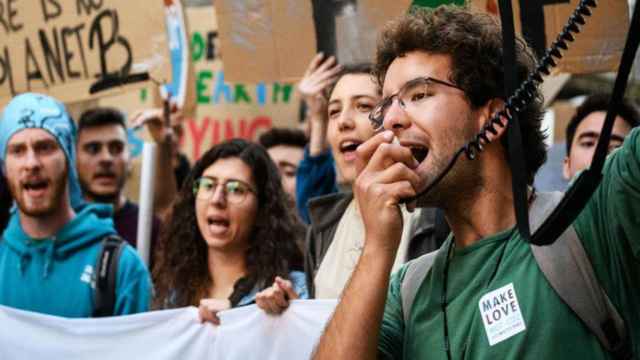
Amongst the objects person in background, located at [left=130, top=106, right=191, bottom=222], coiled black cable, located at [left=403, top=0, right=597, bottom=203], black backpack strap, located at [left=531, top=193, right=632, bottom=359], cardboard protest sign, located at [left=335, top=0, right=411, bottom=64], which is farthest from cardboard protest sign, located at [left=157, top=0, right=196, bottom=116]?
black backpack strap, located at [left=531, top=193, right=632, bottom=359]

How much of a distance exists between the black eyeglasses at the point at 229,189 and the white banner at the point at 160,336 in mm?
644

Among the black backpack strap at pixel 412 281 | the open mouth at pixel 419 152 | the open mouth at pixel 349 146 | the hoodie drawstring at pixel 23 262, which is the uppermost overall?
the open mouth at pixel 419 152

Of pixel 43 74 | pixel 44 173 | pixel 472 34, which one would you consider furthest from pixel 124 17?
pixel 472 34

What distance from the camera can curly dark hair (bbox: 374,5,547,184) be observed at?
274 centimetres

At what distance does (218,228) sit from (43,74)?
6.74ft

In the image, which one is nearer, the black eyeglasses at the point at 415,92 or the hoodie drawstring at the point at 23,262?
the black eyeglasses at the point at 415,92

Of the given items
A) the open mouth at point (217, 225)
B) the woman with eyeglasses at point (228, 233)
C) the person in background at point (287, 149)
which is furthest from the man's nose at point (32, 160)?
the person in background at point (287, 149)

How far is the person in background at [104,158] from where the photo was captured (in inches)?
252

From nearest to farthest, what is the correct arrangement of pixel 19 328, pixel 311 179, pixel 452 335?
1. pixel 452 335
2. pixel 19 328
3. pixel 311 179

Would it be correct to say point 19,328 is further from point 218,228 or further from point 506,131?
point 506,131

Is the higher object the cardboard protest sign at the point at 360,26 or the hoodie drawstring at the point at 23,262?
the cardboard protest sign at the point at 360,26

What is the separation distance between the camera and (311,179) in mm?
5125

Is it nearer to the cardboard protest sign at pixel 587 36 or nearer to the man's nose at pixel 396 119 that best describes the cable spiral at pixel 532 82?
the man's nose at pixel 396 119

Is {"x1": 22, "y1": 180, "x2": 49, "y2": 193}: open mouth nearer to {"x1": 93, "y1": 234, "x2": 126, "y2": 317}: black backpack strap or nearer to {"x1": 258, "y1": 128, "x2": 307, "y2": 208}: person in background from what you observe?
{"x1": 93, "y1": 234, "x2": 126, "y2": 317}: black backpack strap
